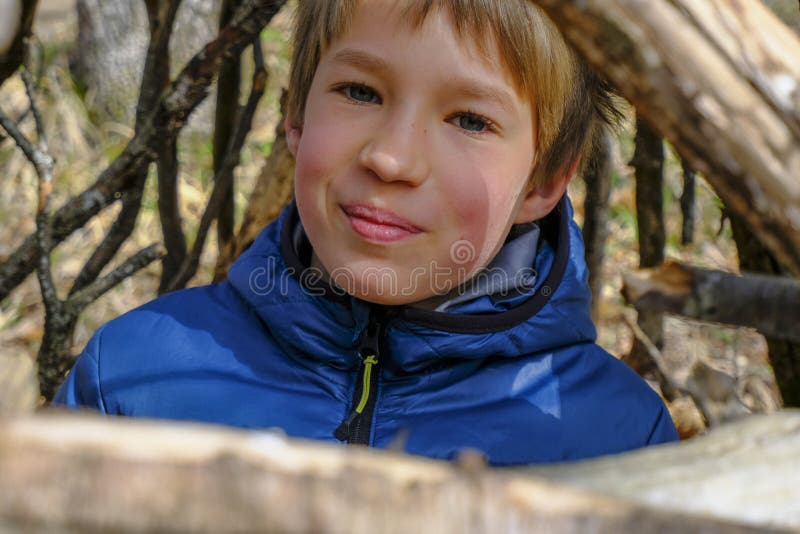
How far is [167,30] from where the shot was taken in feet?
6.07

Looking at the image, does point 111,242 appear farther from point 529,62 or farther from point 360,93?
point 529,62

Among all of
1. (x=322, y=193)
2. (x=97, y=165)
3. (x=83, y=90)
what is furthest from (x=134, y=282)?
(x=322, y=193)

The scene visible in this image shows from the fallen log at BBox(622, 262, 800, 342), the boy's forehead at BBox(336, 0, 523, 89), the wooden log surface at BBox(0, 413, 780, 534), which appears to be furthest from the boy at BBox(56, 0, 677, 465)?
the wooden log surface at BBox(0, 413, 780, 534)

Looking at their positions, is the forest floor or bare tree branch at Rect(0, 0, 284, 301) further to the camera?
the forest floor

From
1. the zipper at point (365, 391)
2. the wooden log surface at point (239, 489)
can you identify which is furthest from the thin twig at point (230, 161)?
the wooden log surface at point (239, 489)

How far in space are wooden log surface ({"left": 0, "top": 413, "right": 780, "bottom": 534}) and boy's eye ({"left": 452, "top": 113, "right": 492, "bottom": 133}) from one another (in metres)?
0.99

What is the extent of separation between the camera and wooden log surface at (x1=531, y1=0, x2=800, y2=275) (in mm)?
725

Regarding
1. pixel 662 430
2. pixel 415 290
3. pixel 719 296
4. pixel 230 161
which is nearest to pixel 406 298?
pixel 415 290

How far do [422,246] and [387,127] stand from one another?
211mm

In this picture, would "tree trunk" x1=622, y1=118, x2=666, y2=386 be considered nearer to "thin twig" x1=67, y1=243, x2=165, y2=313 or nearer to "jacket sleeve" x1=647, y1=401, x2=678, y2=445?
"jacket sleeve" x1=647, y1=401, x2=678, y2=445

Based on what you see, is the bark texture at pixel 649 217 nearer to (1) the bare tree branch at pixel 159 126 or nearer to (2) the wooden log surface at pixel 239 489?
(1) the bare tree branch at pixel 159 126

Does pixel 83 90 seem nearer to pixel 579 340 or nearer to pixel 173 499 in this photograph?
pixel 579 340

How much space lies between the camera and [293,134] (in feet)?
6.02

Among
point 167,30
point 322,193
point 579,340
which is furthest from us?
point 167,30
